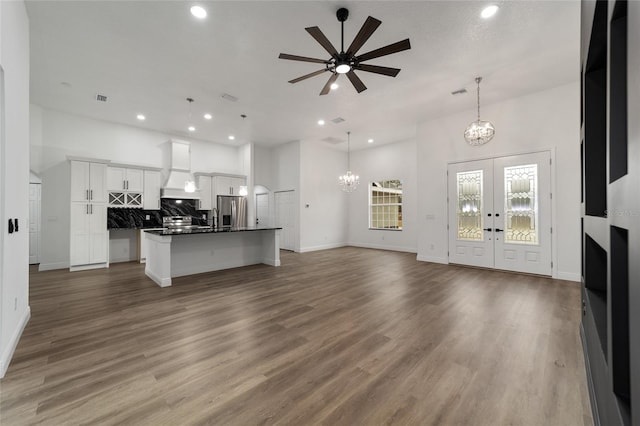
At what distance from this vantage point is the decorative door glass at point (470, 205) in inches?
233

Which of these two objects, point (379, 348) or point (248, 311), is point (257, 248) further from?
point (379, 348)

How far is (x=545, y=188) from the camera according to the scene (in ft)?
16.7

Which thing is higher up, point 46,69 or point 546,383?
point 46,69

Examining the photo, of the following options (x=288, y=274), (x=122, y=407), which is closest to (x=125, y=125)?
(x=288, y=274)

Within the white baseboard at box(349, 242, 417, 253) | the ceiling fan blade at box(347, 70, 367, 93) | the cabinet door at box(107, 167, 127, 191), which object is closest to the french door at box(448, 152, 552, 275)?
the white baseboard at box(349, 242, 417, 253)

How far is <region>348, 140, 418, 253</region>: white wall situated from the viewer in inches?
335

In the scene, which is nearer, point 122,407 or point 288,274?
point 122,407

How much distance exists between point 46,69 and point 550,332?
8089 millimetres

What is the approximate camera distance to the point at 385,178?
363 inches

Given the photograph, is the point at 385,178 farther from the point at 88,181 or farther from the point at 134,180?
the point at 88,181

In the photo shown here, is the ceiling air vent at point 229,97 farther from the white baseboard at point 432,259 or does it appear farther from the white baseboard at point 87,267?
the white baseboard at point 432,259

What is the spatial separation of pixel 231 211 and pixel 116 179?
10.3 ft

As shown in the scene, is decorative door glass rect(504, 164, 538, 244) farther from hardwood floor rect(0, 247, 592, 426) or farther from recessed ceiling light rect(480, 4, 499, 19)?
recessed ceiling light rect(480, 4, 499, 19)

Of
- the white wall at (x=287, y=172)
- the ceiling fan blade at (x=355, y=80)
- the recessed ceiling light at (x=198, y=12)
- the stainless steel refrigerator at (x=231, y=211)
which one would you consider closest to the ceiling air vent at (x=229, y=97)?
the recessed ceiling light at (x=198, y=12)
